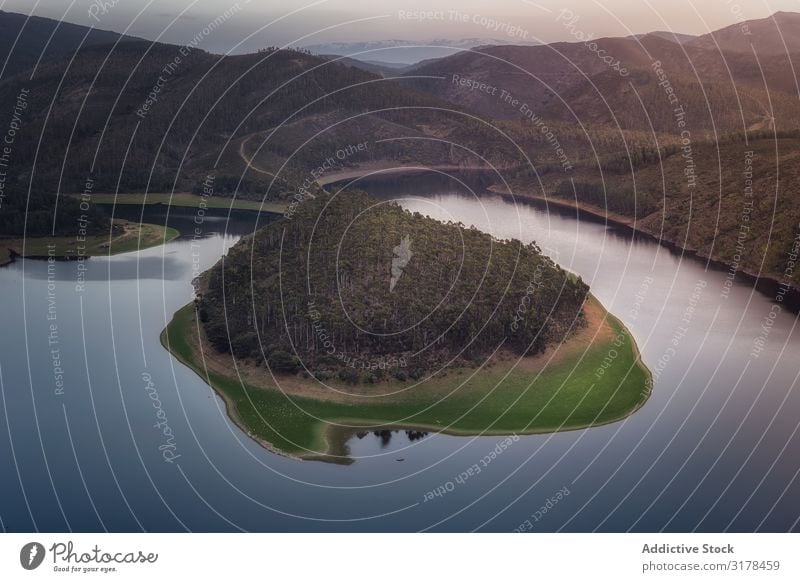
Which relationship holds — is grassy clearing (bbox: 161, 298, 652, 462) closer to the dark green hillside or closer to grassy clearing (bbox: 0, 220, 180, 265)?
grassy clearing (bbox: 0, 220, 180, 265)

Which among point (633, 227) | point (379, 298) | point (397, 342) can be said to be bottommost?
point (633, 227)

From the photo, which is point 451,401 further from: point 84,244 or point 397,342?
point 84,244

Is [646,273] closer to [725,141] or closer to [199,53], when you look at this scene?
[725,141]

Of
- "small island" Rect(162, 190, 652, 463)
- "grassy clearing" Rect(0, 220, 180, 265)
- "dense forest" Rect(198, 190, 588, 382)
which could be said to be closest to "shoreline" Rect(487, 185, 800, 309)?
"small island" Rect(162, 190, 652, 463)

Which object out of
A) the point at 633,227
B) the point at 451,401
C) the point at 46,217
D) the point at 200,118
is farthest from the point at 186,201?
the point at 451,401

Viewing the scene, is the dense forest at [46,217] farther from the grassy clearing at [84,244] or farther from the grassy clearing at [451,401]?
the grassy clearing at [451,401]

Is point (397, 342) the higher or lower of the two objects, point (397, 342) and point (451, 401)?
the higher

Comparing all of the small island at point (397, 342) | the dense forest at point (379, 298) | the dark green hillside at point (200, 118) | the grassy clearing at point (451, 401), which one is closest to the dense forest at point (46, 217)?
the dark green hillside at point (200, 118)
